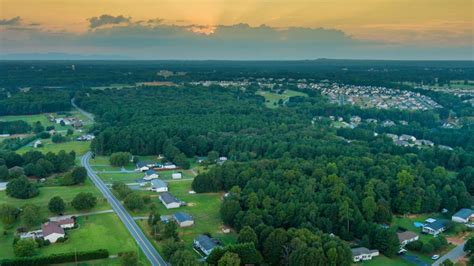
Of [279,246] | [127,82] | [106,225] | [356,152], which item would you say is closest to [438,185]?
[356,152]

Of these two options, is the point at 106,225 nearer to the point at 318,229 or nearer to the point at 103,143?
the point at 318,229

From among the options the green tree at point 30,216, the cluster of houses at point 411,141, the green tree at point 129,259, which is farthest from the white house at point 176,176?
the cluster of houses at point 411,141

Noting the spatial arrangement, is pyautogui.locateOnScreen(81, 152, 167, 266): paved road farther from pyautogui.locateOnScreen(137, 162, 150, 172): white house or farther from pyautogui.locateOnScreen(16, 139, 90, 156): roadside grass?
pyautogui.locateOnScreen(16, 139, 90, 156): roadside grass

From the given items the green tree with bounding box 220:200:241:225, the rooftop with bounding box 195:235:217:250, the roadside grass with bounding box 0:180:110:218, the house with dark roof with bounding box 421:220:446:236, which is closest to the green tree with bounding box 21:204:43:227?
the roadside grass with bounding box 0:180:110:218

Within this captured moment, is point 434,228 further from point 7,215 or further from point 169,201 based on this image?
point 7,215

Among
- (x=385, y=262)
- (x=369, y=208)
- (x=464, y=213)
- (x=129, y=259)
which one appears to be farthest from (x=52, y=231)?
(x=464, y=213)

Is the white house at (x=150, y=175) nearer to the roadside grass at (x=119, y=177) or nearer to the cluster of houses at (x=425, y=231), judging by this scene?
the roadside grass at (x=119, y=177)
